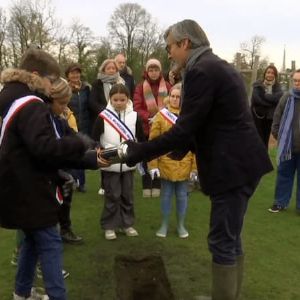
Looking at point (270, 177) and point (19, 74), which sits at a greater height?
point (19, 74)

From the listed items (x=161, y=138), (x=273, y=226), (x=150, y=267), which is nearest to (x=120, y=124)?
(x=150, y=267)

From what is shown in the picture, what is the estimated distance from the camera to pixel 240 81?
320 centimetres

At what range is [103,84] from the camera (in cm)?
730

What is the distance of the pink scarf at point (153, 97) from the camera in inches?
274

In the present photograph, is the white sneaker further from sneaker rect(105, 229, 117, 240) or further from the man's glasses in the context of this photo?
the man's glasses

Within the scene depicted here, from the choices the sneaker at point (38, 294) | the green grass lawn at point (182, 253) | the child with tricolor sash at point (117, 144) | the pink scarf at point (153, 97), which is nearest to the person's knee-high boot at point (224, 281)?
the green grass lawn at point (182, 253)

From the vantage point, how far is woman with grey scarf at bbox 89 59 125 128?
23.3 feet

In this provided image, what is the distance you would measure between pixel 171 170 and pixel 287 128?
2.11 meters

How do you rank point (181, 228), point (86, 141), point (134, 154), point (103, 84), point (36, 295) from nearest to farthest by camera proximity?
1. point (134, 154)
2. point (86, 141)
3. point (36, 295)
4. point (181, 228)
5. point (103, 84)

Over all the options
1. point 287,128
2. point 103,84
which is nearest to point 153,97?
point 103,84

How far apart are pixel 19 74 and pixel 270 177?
6572 mm

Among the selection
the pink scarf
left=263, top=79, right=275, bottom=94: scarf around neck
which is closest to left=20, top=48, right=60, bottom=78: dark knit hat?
the pink scarf

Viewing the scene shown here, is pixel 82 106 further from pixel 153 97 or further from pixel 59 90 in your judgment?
pixel 59 90

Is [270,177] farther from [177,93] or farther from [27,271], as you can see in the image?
[27,271]
